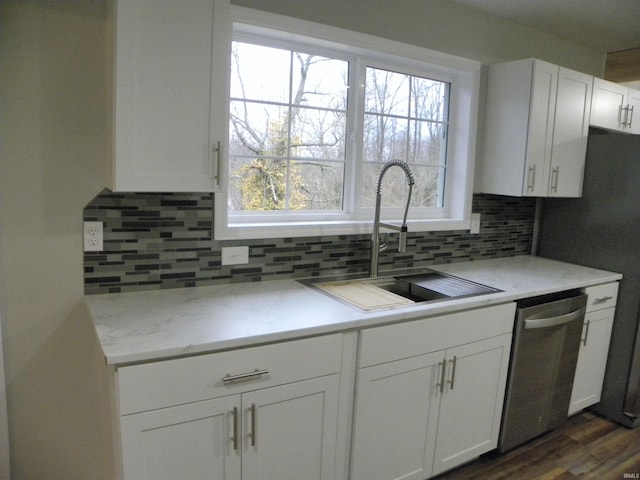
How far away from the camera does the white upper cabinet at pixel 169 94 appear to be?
4.82 feet

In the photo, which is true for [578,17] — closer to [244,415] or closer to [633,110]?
[633,110]

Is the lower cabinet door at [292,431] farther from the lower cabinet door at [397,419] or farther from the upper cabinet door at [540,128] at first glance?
the upper cabinet door at [540,128]

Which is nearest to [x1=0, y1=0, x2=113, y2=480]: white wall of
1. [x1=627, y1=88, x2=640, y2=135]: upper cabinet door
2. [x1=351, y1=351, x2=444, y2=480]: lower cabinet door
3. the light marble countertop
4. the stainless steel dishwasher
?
the light marble countertop

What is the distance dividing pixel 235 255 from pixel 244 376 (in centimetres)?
71

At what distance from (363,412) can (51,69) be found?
5.56ft

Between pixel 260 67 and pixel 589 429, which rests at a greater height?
pixel 260 67

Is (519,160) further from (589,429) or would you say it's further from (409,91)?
(589,429)

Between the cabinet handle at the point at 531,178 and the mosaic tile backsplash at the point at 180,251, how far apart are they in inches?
34.7

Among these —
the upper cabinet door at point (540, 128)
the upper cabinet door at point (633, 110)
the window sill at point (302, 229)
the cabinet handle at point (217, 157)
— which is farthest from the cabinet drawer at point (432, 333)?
the upper cabinet door at point (633, 110)

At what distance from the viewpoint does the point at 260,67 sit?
2.12 meters

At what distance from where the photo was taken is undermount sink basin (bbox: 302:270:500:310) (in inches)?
76.0

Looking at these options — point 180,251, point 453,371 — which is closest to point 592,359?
point 453,371

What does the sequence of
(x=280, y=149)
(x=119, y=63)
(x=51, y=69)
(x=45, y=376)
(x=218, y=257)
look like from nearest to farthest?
(x=119, y=63) < (x=51, y=69) < (x=45, y=376) < (x=218, y=257) < (x=280, y=149)

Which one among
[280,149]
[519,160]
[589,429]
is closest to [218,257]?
[280,149]
